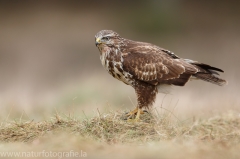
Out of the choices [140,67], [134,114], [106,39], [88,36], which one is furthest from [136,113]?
[88,36]

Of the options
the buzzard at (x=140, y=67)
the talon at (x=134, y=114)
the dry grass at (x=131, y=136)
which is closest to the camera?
the dry grass at (x=131, y=136)

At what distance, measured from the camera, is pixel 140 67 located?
8.06 m

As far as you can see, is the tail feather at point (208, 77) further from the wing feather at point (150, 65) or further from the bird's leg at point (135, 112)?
the bird's leg at point (135, 112)

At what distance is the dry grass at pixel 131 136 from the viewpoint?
6.01 metres

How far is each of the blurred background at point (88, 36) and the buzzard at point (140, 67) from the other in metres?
5.30

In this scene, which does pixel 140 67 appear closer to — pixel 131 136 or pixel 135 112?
pixel 135 112

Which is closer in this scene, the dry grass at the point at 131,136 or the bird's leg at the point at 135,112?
the dry grass at the point at 131,136

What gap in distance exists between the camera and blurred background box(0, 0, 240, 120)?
14961 mm

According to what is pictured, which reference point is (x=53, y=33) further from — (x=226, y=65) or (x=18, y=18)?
(x=226, y=65)

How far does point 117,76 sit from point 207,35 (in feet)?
31.5

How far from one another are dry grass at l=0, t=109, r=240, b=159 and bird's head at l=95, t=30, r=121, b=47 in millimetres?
917

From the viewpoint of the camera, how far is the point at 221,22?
58.1 feet

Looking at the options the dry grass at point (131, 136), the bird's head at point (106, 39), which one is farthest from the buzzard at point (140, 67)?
the dry grass at point (131, 136)

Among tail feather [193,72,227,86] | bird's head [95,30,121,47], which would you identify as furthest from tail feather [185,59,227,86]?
bird's head [95,30,121,47]
